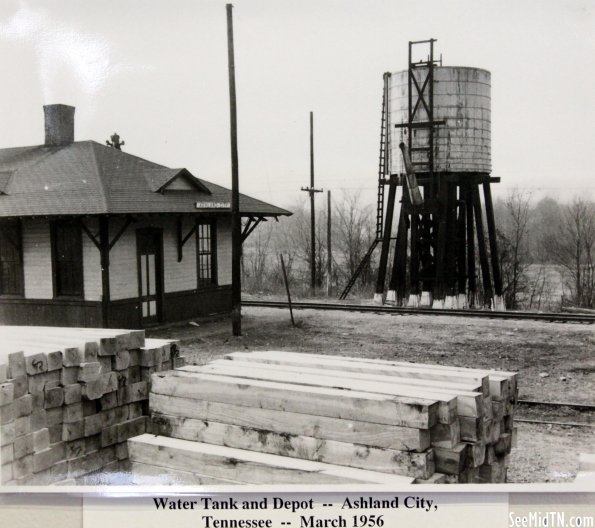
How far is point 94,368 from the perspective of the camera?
5.57 m

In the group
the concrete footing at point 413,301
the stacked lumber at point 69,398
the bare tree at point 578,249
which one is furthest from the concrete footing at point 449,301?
the stacked lumber at point 69,398

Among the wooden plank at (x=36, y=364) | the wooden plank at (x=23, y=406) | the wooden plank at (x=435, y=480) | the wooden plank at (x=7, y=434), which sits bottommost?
the wooden plank at (x=435, y=480)

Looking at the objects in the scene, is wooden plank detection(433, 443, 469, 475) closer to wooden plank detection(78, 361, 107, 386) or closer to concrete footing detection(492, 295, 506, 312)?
wooden plank detection(78, 361, 107, 386)

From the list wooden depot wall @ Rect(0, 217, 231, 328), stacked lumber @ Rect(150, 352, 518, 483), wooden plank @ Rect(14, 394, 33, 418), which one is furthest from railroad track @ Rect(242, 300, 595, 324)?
wooden plank @ Rect(14, 394, 33, 418)

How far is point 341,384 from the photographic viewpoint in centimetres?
496

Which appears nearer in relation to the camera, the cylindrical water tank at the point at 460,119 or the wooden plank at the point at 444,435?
the wooden plank at the point at 444,435

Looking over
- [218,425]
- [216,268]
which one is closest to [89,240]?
[216,268]

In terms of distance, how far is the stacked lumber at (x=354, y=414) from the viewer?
4.53 m

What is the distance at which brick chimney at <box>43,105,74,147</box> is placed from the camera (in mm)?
18953

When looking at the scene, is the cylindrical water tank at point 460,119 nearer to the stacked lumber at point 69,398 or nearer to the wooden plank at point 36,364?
the stacked lumber at point 69,398

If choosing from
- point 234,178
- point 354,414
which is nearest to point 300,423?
point 354,414

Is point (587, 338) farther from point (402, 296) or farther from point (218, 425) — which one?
point (218, 425)

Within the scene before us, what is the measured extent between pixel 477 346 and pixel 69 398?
10494 mm

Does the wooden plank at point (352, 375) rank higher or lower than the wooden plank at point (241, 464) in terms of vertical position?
higher
